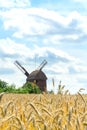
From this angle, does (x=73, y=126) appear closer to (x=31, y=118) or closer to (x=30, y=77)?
(x=31, y=118)

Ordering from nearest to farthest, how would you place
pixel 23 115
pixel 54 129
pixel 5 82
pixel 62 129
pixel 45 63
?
pixel 62 129 < pixel 54 129 < pixel 23 115 < pixel 5 82 < pixel 45 63

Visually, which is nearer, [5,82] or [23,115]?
[23,115]

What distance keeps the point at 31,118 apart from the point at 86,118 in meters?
0.82

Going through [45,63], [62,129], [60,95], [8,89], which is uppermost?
[45,63]

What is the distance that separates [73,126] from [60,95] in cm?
361

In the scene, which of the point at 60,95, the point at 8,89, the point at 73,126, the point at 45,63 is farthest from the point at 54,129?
the point at 45,63

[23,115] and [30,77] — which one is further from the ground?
[30,77]

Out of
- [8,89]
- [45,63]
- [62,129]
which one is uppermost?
[45,63]

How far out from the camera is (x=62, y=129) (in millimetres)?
3789

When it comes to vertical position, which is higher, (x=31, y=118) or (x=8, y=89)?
(x=8, y=89)

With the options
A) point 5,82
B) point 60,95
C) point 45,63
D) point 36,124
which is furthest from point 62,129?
point 45,63

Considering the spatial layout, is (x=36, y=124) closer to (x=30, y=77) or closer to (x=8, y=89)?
(x=8, y=89)

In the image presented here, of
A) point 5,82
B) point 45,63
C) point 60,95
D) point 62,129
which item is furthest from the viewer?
point 45,63

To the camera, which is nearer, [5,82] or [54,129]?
[54,129]
